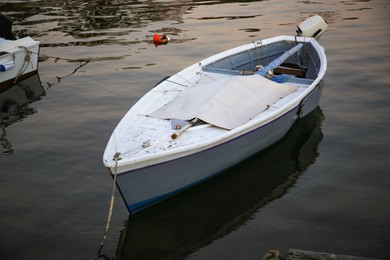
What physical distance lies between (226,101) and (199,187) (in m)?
2.00

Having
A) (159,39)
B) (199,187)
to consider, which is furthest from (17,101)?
(199,187)

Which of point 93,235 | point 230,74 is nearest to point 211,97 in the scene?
point 230,74

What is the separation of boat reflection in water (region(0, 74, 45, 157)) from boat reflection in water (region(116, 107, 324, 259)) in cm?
525

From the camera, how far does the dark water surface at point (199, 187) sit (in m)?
7.94

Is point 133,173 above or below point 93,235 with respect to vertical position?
above

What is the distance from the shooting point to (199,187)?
30.2 feet

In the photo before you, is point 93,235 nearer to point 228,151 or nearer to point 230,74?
point 228,151

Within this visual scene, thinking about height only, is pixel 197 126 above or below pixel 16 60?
below

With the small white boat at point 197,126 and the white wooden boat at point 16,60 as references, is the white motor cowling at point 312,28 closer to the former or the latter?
the small white boat at point 197,126

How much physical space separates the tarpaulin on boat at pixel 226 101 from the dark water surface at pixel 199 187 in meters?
1.19

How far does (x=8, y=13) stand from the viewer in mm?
27078

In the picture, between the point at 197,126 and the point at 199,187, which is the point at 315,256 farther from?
the point at 197,126

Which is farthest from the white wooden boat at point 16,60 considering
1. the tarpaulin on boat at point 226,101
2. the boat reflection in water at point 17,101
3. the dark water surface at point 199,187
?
the tarpaulin on boat at point 226,101

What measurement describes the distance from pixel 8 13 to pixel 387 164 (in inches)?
966
